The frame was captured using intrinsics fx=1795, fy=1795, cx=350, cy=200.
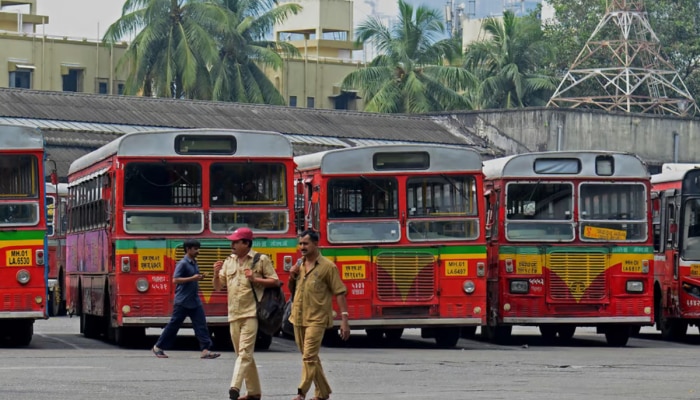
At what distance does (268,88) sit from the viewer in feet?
238

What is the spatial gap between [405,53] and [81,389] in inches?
2270

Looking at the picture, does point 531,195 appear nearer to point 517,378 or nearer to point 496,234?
point 496,234

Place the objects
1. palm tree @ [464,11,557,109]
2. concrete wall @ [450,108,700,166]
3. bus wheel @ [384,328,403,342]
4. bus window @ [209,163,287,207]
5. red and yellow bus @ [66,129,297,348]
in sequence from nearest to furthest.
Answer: red and yellow bus @ [66,129,297,348] < bus window @ [209,163,287,207] < bus wheel @ [384,328,403,342] < concrete wall @ [450,108,700,166] < palm tree @ [464,11,557,109]

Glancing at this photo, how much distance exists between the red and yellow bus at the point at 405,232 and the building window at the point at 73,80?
53.6 metres

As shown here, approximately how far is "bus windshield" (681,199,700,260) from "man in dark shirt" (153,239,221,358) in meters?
8.22

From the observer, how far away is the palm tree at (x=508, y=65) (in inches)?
3191

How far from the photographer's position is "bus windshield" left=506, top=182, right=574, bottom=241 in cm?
2512

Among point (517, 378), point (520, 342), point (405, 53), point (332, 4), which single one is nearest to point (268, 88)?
point (405, 53)

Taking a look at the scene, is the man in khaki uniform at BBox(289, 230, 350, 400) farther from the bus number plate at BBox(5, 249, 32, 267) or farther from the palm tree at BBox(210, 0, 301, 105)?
the palm tree at BBox(210, 0, 301, 105)

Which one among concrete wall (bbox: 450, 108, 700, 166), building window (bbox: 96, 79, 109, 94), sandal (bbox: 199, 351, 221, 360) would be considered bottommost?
sandal (bbox: 199, 351, 221, 360)

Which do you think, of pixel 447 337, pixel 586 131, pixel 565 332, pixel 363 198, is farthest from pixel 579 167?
pixel 586 131

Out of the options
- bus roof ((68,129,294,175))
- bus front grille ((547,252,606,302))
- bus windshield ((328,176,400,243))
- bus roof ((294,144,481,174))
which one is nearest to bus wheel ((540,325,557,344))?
bus front grille ((547,252,606,302))

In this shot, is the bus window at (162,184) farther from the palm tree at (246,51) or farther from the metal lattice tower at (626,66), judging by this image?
the metal lattice tower at (626,66)

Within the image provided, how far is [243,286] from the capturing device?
623 inches
